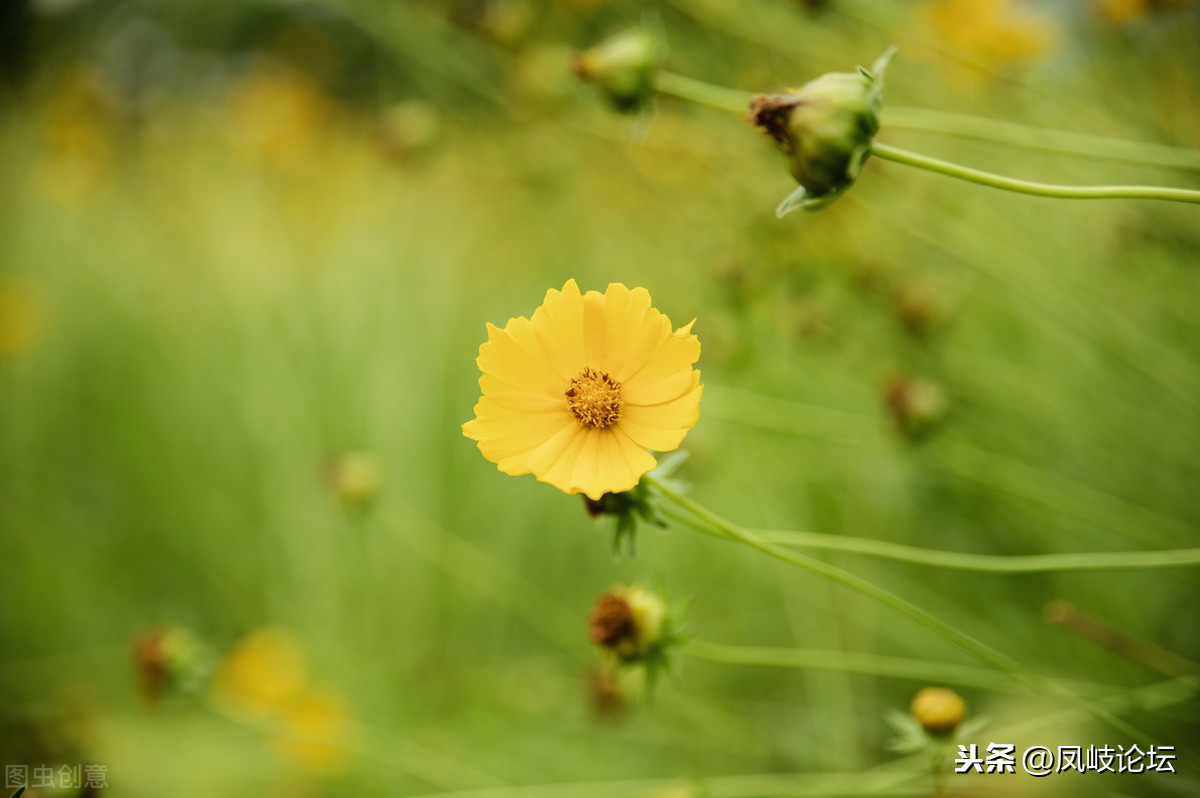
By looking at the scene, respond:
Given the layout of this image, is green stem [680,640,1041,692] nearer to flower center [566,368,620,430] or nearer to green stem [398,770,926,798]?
green stem [398,770,926,798]

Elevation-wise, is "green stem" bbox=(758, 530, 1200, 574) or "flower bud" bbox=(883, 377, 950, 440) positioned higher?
"flower bud" bbox=(883, 377, 950, 440)

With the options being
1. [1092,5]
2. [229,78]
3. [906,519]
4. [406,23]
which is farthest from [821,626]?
[229,78]

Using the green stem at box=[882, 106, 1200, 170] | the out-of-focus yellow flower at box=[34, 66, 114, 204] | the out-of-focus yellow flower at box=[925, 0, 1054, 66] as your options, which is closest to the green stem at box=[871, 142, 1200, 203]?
the green stem at box=[882, 106, 1200, 170]

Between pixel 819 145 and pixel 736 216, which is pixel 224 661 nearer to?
pixel 736 216

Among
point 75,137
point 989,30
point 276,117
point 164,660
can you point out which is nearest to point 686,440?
point 164,660

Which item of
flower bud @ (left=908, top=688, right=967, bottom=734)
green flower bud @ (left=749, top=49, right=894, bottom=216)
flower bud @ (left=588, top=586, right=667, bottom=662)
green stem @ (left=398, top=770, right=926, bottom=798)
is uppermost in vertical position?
green flower bud @ (left=749, top=49, right=894, bottom=216)

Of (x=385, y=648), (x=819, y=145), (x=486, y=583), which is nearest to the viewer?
(x=819, y=145)
